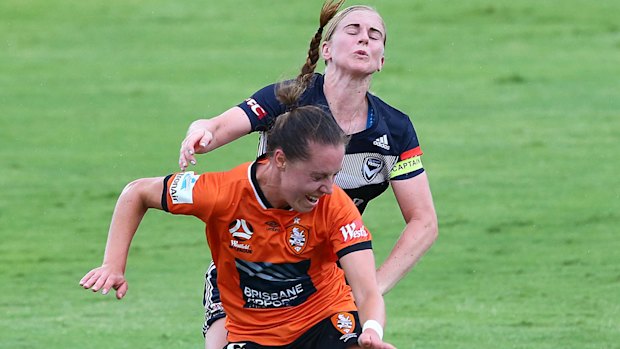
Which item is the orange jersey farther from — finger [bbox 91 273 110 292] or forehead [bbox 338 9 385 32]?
forehead [bbox 338 9 385 32]

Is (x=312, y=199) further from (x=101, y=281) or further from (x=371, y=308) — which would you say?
(x=101, y=281)

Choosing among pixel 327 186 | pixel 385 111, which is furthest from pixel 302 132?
pixel 385 111

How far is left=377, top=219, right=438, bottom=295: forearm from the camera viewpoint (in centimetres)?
703

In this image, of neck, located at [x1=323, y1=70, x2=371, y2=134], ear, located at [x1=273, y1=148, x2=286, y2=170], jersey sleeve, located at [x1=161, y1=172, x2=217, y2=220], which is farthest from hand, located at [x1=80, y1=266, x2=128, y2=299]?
neck, located at [x1=323, y1=70, x2=371, y2=134]

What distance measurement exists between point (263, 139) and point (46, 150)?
35.3 feet

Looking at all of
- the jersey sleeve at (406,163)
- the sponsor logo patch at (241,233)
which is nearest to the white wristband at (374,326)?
the sponsor logo patch at (241,233)

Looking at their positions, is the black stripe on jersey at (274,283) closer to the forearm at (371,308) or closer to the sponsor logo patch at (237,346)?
the sponsor logo patch at (237,346)

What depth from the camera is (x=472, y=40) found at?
2311cm

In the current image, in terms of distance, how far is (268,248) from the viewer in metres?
6.54

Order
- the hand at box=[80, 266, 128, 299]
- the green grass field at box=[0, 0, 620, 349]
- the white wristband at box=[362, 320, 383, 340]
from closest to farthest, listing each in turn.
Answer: the white wristband at box=[362, 320, 383, 340] → the hand at box=[80, 266, 128, 299] → the green grass field at box=[0, 0, 620, 349]

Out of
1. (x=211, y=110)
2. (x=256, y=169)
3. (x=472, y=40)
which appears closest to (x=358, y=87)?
(x=256, y=169)

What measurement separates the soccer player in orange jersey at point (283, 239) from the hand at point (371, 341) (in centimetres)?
8

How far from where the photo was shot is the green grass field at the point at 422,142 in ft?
35.7

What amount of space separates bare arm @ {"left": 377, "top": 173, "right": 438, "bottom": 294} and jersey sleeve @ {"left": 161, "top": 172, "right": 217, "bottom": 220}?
1059mm
